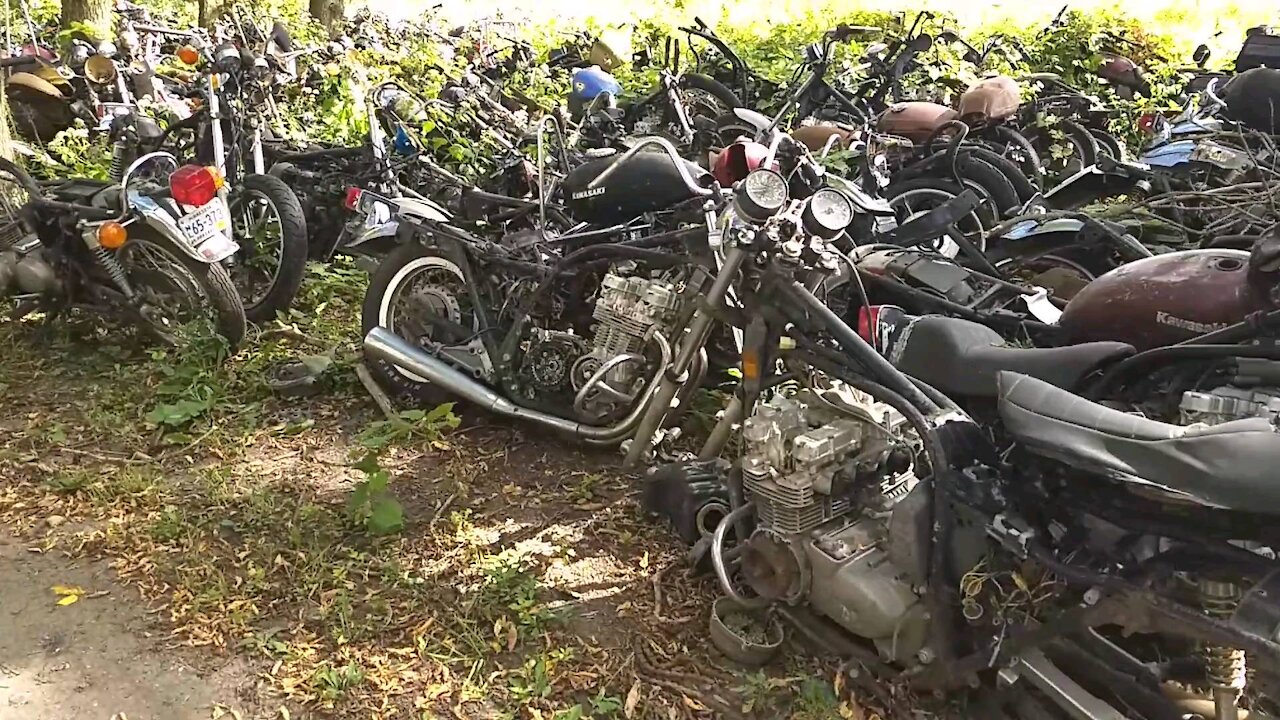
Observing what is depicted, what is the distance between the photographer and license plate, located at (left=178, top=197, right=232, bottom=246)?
4.56 meters

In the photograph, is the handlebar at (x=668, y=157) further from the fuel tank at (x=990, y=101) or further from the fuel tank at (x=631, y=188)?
the fuel tank at (x=990, y=101)

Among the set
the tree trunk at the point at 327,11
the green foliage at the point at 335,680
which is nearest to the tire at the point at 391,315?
the green foliage at the point at 335,680

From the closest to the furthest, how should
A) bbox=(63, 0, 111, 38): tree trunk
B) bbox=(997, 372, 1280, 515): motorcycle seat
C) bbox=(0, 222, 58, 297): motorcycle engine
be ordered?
bbox=(997, 372, 1280, 515): motorcycle seat
bbox=(0, 222, 58, 297): motorcycle engine
bbox=(63, 0, 111, 38): tree trunk

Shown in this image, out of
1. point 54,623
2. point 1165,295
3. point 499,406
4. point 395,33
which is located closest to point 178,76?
point 395,33

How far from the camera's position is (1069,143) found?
25.3 ft

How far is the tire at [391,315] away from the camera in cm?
454

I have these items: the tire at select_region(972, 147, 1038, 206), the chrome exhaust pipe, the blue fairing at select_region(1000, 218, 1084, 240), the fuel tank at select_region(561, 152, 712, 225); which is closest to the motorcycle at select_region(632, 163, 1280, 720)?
the chrome exhaust pipe

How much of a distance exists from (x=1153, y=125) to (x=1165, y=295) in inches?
234

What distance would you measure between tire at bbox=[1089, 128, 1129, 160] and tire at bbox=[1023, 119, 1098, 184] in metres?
0.07

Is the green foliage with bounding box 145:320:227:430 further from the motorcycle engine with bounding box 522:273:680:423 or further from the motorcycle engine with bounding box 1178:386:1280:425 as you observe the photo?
the motorcycle engine with bounding box 1178:386:1280:425

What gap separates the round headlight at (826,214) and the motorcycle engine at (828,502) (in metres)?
0.46

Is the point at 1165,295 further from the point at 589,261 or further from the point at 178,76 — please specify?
the point at 178,76

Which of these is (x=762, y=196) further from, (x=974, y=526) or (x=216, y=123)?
(x=216, y=123)

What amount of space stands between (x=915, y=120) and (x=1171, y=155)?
1706 mm
